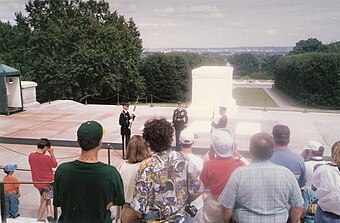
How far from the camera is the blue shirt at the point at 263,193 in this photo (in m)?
2.51

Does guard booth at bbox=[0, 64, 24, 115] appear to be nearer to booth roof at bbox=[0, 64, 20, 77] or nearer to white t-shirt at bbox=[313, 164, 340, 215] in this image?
booth roof at bbox=[0, 64, 20, 77]

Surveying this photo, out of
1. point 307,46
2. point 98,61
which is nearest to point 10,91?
point 98,61

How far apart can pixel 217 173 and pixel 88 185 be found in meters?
1.05

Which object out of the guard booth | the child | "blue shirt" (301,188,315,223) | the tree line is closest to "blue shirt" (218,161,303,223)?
"blue shirt" (301,188,315,223)

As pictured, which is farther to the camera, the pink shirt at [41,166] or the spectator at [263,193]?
the pink shirt at [41,166]

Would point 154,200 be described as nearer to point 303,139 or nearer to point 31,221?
point 31,221

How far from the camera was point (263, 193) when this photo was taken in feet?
8.23

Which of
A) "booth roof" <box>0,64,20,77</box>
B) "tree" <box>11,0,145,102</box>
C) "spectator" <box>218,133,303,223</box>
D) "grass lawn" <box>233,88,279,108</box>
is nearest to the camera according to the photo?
"spectator" <box>218,133,303,223</box>

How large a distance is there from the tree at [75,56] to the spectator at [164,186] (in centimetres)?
2270

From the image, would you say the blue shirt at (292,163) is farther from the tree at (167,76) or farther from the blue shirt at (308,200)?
the tree at (167,76)

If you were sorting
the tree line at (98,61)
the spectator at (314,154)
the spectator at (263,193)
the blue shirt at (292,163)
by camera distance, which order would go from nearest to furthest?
the spectator at (263,193)
the blue shirt at (292,163)
the spectator at (314,154)
the tree line at (98,61)

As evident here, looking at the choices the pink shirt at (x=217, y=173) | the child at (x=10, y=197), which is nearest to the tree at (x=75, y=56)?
the child at (x=10, y=197)

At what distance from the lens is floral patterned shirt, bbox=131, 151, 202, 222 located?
2.45 meters

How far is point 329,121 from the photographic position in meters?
13.4
